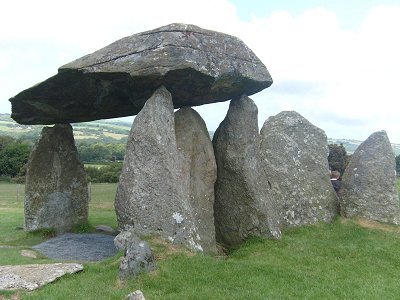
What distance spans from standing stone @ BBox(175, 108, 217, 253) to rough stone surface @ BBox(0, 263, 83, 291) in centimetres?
494

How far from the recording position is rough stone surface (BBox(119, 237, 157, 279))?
39.1 feet

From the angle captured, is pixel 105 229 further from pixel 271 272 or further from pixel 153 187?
pixel 271 272

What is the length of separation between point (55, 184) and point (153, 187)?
30.7ft

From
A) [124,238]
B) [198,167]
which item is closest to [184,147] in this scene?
[198,167]

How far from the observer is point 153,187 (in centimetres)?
1430

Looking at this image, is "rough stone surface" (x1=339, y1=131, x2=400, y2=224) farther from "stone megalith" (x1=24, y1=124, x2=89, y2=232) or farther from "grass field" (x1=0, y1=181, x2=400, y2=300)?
"stone megalith" (x1=24, y1=124, x2=89, y2=232)

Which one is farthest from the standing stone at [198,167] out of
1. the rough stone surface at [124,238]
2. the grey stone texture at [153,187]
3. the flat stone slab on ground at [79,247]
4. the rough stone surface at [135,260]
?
the rough stone surface at [135,260]

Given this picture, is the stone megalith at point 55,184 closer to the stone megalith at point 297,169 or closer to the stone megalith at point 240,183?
the stone megalith at point 240,183

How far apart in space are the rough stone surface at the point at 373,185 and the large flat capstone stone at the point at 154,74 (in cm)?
506

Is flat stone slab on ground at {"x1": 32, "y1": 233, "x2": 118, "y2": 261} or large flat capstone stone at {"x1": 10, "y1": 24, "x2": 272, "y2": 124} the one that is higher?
large flat capstone stone at {"x1": 10, "y1": 24, "x2": 272, "y2": 124}

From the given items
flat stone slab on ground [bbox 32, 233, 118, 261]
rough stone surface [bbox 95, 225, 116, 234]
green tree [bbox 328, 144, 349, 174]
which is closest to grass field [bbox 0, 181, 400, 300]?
flat stone slab on ground [bbox 32, 233, 118, 261]

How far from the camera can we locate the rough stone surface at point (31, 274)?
38.6 ft

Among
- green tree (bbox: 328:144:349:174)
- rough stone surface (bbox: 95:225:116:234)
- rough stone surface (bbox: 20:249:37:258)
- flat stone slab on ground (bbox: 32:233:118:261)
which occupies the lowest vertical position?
rough stone surface (bbox: 95:225:116:234)

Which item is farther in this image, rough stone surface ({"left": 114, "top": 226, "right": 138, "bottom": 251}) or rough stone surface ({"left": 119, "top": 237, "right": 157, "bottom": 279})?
rough stone surface ({"left": 114, "top": 226, "right": 138, "bottom": 251})
